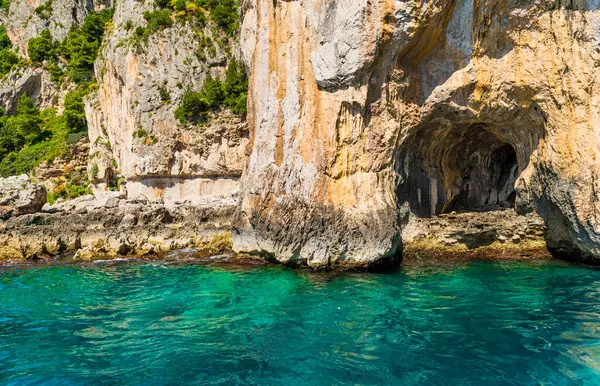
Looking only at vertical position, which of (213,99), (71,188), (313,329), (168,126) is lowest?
(313,329)

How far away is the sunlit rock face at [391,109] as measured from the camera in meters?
11.5

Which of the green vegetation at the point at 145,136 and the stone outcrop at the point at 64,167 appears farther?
the stone outcrop at the point at 64,167

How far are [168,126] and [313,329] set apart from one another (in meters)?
19.8

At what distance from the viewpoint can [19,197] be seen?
19.6 metres

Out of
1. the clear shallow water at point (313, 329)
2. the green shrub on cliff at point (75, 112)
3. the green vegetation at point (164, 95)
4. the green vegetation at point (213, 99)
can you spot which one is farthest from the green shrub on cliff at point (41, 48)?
the clear shallow water at point (313, 329)

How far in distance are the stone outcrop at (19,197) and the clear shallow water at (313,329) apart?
824 centimetres

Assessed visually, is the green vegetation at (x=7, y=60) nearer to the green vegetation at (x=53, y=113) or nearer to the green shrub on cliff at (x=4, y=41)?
the green vegetation at (x=53, y=113)

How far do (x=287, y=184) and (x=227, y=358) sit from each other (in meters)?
7.42

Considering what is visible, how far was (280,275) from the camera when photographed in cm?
1266

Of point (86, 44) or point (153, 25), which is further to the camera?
point (86, 44)

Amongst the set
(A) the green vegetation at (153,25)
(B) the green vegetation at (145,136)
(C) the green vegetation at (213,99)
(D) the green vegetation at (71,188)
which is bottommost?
(D) the green vegetation at (71,188)

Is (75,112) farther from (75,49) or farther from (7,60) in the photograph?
(7,60)

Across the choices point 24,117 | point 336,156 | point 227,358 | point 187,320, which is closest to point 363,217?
point 336,156

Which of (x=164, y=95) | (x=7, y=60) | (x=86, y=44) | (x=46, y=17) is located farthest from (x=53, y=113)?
(x=164, y=95)
